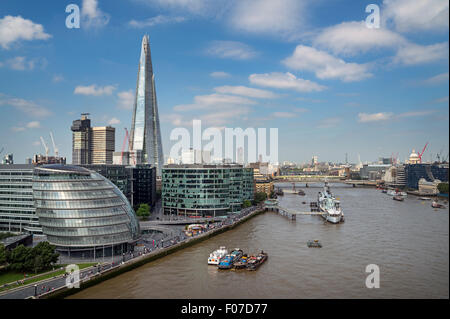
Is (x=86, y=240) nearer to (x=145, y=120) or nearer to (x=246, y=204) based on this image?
(x=246, y=204)

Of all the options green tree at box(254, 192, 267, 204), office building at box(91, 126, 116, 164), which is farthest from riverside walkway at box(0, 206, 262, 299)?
office building at box(91, 126, 116, 164)

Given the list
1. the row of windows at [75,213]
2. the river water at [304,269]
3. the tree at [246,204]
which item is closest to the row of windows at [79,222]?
the row of windows at [75,213]

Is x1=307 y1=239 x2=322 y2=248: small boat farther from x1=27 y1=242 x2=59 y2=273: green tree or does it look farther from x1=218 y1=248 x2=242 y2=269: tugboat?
x1=27 y1=242 x2=59 y2=273: green tree

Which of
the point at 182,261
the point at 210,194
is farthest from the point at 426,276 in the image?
the point at 210,194

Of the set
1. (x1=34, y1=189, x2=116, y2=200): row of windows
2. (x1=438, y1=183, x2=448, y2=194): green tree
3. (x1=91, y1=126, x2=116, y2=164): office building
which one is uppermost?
(x1=91, y1=126, x2=116, y2=164): office building

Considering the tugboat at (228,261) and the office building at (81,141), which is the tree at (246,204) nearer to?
the tugboat at (228,261)

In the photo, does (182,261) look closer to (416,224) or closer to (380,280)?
(380,280)
